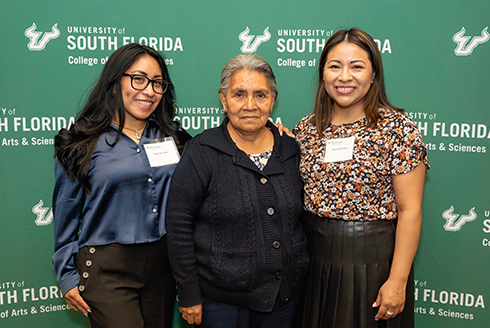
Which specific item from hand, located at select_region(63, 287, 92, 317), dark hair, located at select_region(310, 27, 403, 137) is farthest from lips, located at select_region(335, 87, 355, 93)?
hand, located at select_region(63, 287, 92, 317)

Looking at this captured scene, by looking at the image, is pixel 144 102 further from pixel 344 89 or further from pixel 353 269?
pixel 353 269

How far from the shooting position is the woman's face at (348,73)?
1.55m

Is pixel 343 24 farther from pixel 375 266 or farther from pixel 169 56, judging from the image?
pixel 375 266

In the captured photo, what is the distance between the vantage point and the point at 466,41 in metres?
2.21

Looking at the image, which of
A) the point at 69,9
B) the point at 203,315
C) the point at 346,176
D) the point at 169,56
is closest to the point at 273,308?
the point at 203,315

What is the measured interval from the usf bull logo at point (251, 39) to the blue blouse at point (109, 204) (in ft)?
3.42

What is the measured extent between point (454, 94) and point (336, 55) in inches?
45.3

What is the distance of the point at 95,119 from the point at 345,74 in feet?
3.84

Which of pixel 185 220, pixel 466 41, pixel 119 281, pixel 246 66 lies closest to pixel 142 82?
pixel 246 66

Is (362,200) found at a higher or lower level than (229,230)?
higher

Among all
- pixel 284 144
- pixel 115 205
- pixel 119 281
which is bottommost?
pixel 119 281

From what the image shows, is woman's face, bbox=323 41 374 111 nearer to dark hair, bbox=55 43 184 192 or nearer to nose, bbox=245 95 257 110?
nose, bbox=245 95 257 110

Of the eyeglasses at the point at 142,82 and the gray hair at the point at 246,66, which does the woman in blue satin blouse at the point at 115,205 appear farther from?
the gray hair at the point at 246,66

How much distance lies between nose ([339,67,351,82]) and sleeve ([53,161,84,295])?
1286mm
